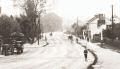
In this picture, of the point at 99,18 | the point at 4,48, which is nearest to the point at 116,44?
the point at 4,48

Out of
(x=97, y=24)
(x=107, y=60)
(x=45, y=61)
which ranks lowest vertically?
(x=107, y=60)

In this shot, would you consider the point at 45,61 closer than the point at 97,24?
Yes

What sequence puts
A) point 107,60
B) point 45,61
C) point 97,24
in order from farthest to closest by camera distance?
point 97,24 → point 107,60 → point 45,61

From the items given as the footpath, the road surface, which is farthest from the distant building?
the road surface

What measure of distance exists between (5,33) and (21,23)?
1095 centimetres

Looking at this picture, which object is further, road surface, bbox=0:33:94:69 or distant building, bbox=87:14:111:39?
distant building, bbox=87:14:111:39

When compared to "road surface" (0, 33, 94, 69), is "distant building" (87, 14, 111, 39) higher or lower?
higher

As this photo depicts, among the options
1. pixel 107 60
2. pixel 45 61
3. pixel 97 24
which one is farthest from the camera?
pixel 97 24

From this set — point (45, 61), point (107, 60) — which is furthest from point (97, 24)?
point (45, 61)

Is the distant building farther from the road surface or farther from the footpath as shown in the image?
the road surface

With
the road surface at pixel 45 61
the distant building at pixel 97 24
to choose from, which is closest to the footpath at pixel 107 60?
the road surface at pixel 45 61

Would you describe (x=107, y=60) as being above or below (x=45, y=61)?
below

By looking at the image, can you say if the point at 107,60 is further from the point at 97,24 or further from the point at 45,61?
the point at 97,24

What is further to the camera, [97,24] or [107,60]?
[97,24]
